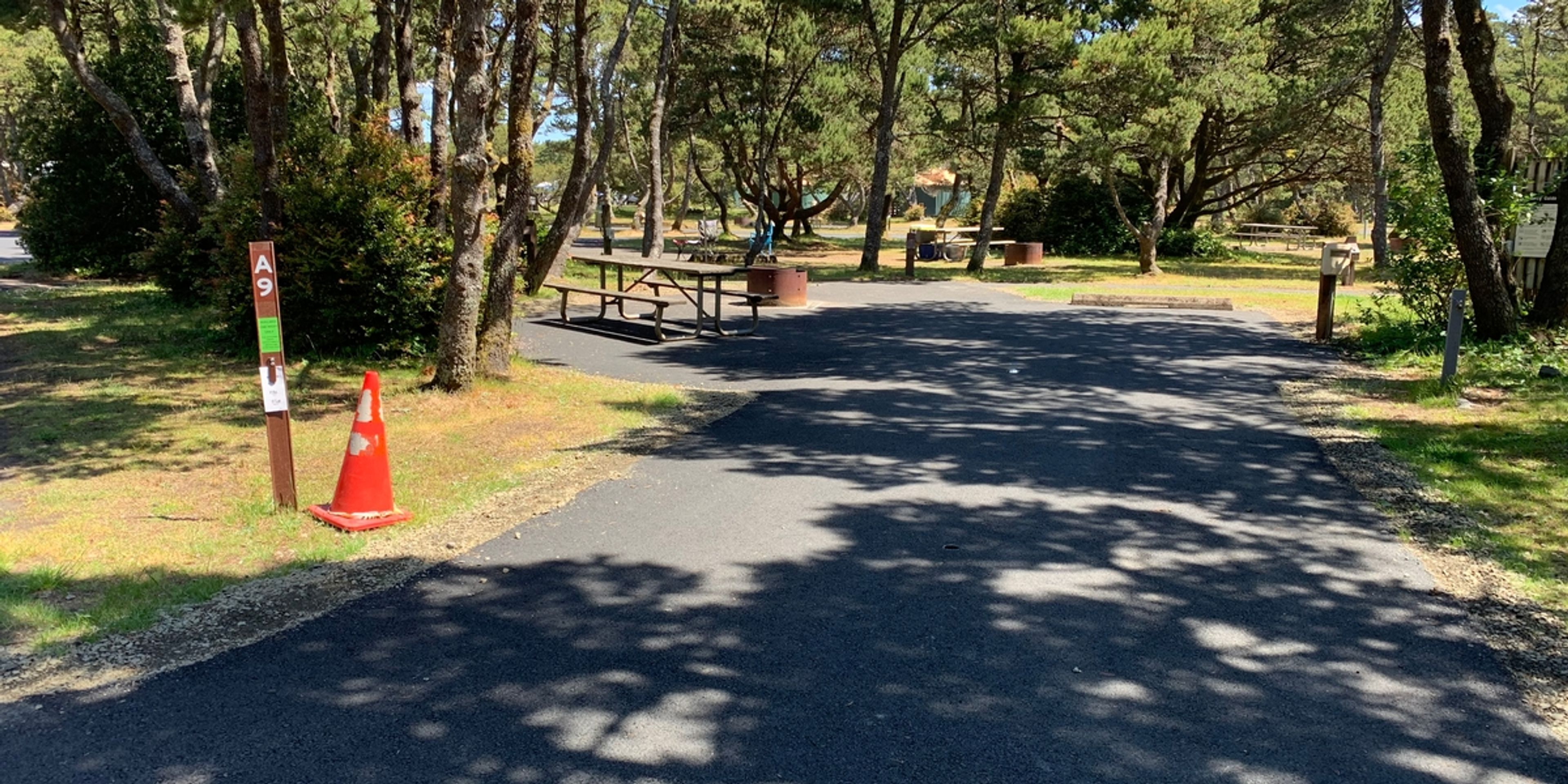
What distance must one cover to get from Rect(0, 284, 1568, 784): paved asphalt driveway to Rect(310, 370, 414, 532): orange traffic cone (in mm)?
789

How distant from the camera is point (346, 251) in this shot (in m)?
10.4

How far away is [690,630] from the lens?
4.25m

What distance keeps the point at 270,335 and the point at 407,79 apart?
787 centimetres

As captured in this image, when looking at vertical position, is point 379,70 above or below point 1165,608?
above

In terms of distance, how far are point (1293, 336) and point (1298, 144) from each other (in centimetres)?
1894

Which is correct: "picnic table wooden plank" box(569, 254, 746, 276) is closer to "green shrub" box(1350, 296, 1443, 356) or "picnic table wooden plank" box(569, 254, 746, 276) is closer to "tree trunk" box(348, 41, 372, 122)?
"tree trunk" box(348, 41, 372, 122)

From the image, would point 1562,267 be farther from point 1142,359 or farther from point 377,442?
point 377,442

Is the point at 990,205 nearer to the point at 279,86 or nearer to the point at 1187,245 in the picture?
the point at 1187,245

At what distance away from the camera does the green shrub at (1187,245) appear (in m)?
32.5

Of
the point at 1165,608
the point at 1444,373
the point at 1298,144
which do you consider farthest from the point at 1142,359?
the point at 1298,144

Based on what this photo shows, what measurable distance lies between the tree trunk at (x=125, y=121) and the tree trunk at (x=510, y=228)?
6.38m

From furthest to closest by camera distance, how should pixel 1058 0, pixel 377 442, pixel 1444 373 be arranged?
pixel 1058 0 < pixel 1444 373 < pixel 377 442

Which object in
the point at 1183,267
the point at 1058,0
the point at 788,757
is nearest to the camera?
the point at 788,757

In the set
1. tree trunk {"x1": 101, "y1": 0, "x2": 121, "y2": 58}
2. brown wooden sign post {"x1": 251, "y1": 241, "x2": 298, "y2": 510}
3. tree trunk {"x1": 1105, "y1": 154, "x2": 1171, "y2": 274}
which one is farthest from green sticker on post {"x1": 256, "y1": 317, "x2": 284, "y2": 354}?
tree trunk {"x1": 1105, "y1": 154, "x2": 1171, "y2": 274}
